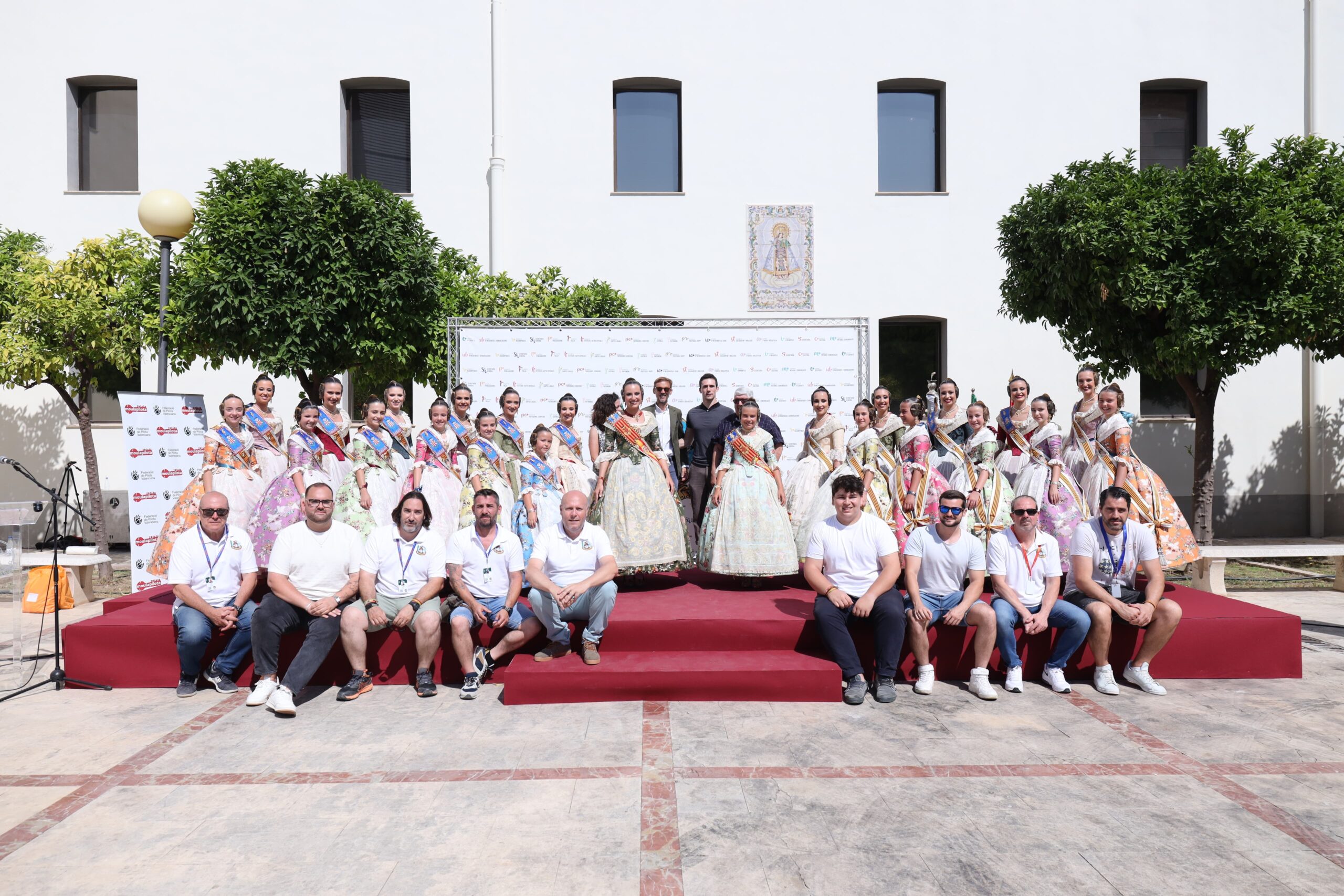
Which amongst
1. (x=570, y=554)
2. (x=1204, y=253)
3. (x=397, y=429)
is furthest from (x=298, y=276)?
(x=1204, y=253)

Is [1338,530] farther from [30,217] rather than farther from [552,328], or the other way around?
[30,217]

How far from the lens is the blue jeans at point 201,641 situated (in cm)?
515

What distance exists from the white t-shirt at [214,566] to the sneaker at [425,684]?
1.22 meters

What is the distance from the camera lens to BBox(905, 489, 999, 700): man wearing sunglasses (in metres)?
5.07

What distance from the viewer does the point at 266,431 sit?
6.62 meters

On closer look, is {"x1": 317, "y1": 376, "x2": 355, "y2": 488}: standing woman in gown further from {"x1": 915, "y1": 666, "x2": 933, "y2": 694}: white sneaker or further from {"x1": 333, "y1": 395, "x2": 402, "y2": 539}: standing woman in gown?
{"x1": 915, "y1": 666, "x2": 933, "y2": 694}: white sneaker

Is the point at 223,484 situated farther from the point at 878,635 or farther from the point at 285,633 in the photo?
the point at 878,635

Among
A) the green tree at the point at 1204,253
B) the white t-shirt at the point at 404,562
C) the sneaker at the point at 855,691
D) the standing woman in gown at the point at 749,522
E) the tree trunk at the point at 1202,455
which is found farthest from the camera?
the tree trunk at the point at 1202,455

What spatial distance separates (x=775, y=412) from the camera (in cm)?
793

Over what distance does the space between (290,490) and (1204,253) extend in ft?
29.5

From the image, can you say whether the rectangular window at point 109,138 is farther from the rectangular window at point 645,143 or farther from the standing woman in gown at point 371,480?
the standing woman in gown at point 371,480

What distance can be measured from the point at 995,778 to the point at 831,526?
1.87 metres

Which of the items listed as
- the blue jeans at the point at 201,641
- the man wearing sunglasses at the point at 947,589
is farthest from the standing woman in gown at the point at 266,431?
the man wearing sunglasses at the point at 947,589

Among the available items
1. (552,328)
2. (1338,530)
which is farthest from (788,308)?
(1338,530)
